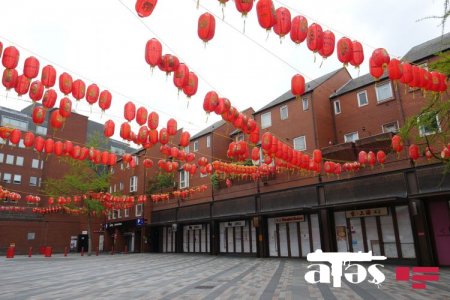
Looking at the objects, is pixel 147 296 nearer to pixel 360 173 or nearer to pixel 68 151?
pixel 68 151

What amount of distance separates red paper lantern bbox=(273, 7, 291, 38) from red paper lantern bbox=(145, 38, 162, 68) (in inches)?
120

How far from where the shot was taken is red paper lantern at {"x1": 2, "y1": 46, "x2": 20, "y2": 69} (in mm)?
8797

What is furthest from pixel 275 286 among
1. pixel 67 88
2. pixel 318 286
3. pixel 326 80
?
pixel 326 80

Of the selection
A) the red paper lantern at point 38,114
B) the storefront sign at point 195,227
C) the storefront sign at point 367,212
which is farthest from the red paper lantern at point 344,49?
the storefront sign at point 195,227

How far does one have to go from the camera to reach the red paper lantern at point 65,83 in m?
10.0

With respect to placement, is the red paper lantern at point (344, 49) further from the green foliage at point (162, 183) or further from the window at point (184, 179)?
the green foliage at point (162, 183)

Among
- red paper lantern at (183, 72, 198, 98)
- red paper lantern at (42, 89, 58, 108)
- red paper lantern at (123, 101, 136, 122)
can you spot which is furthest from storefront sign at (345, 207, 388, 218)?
red paper lantern at (42, 89, 58, 108)

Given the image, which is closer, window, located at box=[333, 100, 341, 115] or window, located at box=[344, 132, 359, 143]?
window, located at box=[344, 132, 359, 143]

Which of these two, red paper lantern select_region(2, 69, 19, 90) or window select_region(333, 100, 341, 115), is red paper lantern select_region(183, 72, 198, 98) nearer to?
red paper lantern select_region(2, 69, 19, 90)

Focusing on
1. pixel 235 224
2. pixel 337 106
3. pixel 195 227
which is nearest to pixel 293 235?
pixel 235 224

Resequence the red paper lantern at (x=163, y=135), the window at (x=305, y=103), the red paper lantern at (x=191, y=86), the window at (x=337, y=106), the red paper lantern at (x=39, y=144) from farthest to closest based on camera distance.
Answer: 1. the window at (x=337, y=106)
2. the window at (x=305, y=103)
3. the red paper lantern at (x=39, y=144)
4. the red paper lantern at (x=163, y=135)
5. the red paper lantern at (x=191, y=86)

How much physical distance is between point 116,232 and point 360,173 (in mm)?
35055

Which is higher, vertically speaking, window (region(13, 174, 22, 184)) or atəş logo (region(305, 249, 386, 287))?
window (region(13, 174, 22, 184))

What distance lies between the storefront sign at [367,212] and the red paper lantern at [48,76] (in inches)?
753
